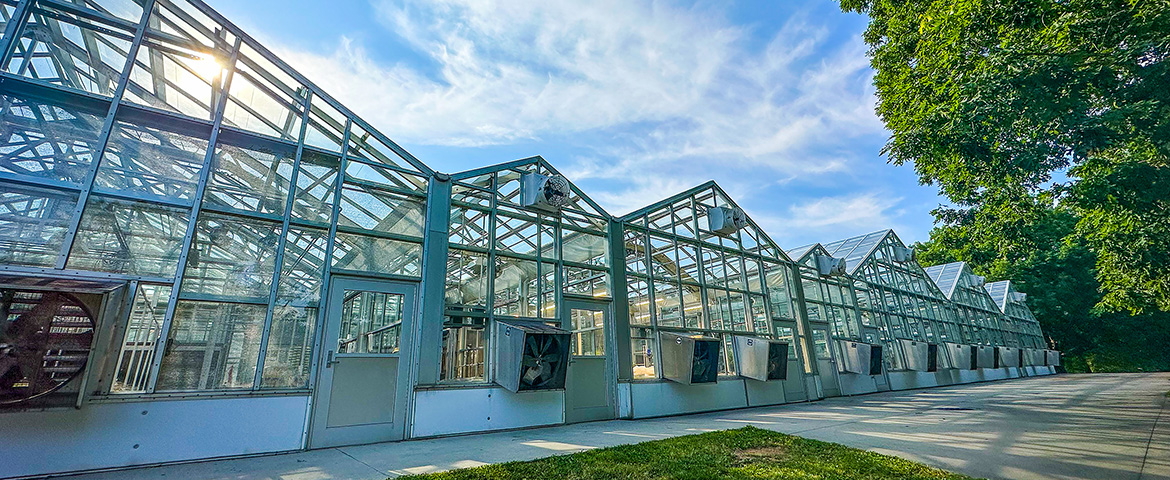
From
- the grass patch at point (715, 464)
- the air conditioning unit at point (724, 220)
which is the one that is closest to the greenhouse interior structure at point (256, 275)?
the grass patch at point (715, 464)

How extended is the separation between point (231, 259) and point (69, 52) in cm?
289

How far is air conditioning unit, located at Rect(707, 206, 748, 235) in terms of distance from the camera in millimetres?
11164

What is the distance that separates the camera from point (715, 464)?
4.39 m

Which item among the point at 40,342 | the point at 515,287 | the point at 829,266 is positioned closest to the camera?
the point at 40,342

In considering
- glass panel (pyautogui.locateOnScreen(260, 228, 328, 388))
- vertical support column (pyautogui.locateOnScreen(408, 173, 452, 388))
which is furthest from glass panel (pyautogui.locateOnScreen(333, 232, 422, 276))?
glass panel (pyautogui.locateOnScreen(260, 228, 328, 388))

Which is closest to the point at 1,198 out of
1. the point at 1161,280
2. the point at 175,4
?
the point at 175,4

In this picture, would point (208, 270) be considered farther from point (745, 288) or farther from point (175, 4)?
point (745, 288)

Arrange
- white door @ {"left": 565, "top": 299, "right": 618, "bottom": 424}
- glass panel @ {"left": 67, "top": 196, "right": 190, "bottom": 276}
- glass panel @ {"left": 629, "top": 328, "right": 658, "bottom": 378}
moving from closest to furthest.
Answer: glass panel @ {"left": 67, "top": 196, "right": 190, "bottom": 276} → white door @ {"left": 565, "top": 299, "right": 618, "bottom": 424} → glass panel @ {"left": 629, "top": 328, "right": 658, "bottom": 378}

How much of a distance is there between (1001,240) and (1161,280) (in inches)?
222

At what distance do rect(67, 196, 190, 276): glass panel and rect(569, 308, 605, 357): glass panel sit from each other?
219 inches

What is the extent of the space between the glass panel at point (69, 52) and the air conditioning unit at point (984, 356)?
2636 cm

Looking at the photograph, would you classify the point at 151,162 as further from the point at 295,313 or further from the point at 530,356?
the point at 530,356

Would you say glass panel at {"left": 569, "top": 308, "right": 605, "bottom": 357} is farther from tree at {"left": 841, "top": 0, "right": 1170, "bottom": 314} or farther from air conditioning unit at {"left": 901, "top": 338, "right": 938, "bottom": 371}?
air conditioning unit at {"left": 901, "top": 338, "right": 938, "bottom": 371}

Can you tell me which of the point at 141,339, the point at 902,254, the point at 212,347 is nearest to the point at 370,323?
the point at 212,347
